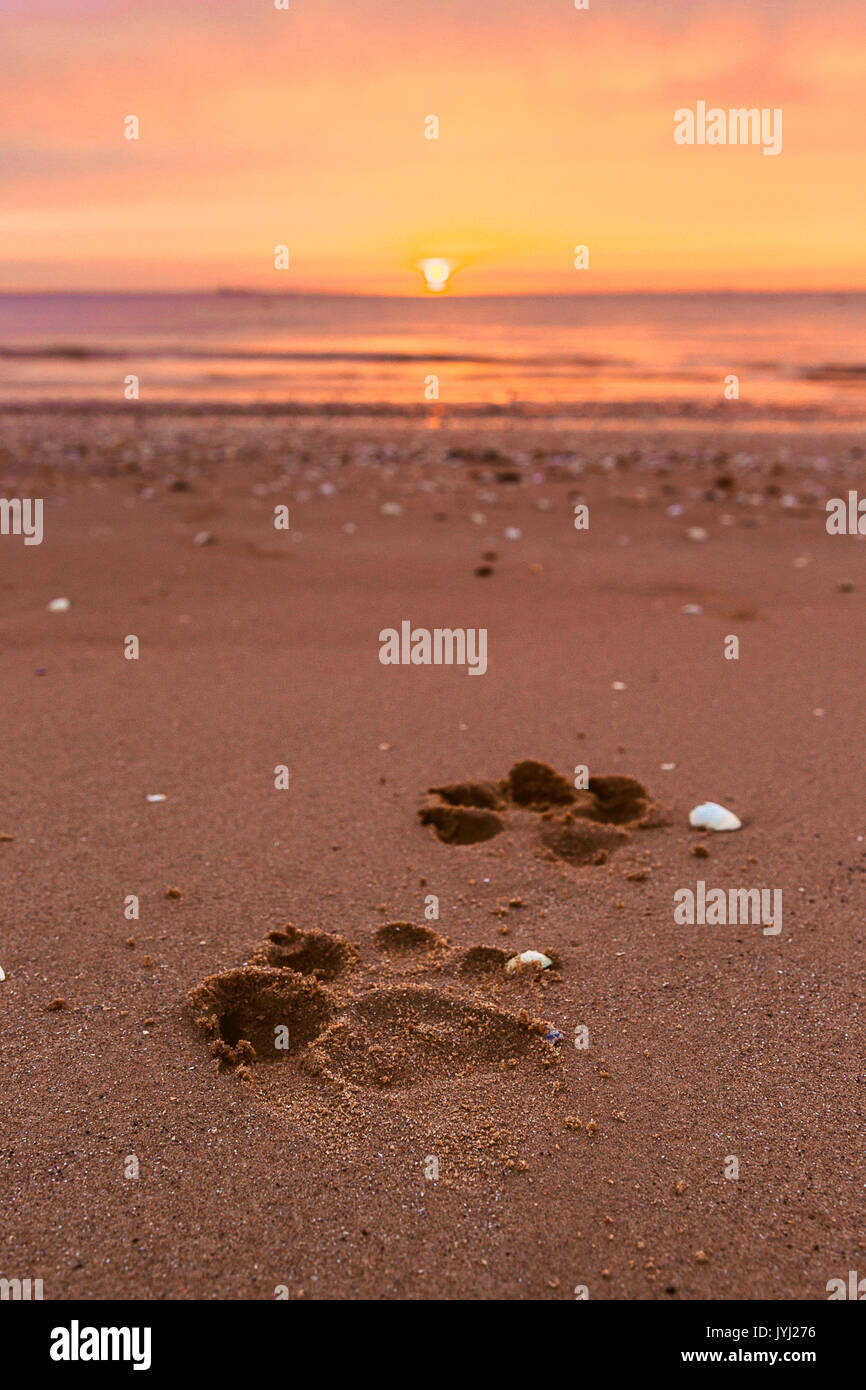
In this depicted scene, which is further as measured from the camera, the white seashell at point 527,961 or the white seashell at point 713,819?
Answer: the white seashell at point 713,819

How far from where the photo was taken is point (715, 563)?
20.0 feet

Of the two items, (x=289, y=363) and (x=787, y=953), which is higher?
(x=289, y=363)

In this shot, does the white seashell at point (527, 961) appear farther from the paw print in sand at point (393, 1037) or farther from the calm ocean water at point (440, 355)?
the calm ocean water at point (440, 355)

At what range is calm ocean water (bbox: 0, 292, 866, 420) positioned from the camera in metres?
16.3

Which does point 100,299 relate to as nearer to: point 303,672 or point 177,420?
point 177,420

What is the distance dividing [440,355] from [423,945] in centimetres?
2156

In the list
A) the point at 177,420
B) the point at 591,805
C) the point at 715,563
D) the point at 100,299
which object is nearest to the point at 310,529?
the point at 715,563

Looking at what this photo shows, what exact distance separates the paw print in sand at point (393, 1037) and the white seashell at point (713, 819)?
857 mm

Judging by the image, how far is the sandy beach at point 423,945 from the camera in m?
1.69

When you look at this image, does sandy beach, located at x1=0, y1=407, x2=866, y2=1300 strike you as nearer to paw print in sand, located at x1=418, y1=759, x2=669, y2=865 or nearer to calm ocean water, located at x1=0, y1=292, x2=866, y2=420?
paw print in sand, located at x1=418, y1=759, x2=669, y2=865

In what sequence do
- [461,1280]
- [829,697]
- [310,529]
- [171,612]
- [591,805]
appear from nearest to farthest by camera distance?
[461,1280], [591,805], [829,697], [171,612], [310,529]

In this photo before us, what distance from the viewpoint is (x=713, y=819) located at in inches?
117

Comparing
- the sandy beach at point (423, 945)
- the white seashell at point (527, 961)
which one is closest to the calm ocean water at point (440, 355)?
the sandy beach at point (423, 945)

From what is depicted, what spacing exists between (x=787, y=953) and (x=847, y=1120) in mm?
525
